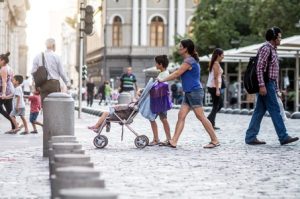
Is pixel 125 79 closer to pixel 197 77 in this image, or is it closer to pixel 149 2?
pixel 197 77

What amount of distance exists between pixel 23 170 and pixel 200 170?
1.97 m

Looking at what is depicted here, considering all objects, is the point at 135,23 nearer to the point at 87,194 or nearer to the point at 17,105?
the point at 17,105

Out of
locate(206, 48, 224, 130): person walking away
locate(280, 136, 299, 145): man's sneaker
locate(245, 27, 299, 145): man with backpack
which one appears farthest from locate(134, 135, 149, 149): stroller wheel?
locate(206, 48, 224, 130): person walking away

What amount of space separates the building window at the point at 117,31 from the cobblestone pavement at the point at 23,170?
220 ft

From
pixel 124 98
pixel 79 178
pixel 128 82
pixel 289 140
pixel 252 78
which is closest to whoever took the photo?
pixel 79 178

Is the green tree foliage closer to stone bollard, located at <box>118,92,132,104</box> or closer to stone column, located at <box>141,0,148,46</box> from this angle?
stone bollard, located at <box>118,92,132,104</box>

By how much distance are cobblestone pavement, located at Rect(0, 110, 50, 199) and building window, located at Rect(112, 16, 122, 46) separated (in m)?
67.2

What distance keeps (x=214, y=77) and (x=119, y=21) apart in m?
65.1

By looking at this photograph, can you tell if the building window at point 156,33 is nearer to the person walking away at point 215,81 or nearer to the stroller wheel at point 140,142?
the person walking away at point 215,81

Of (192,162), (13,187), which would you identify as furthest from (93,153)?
(13,187)

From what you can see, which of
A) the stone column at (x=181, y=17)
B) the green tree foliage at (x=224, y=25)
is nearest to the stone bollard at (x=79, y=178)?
the green tree foliage at (x=224, y=25)

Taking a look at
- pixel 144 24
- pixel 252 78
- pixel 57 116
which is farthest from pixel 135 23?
pixel 57 116

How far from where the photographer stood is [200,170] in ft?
30.3

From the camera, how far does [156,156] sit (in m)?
11.1
